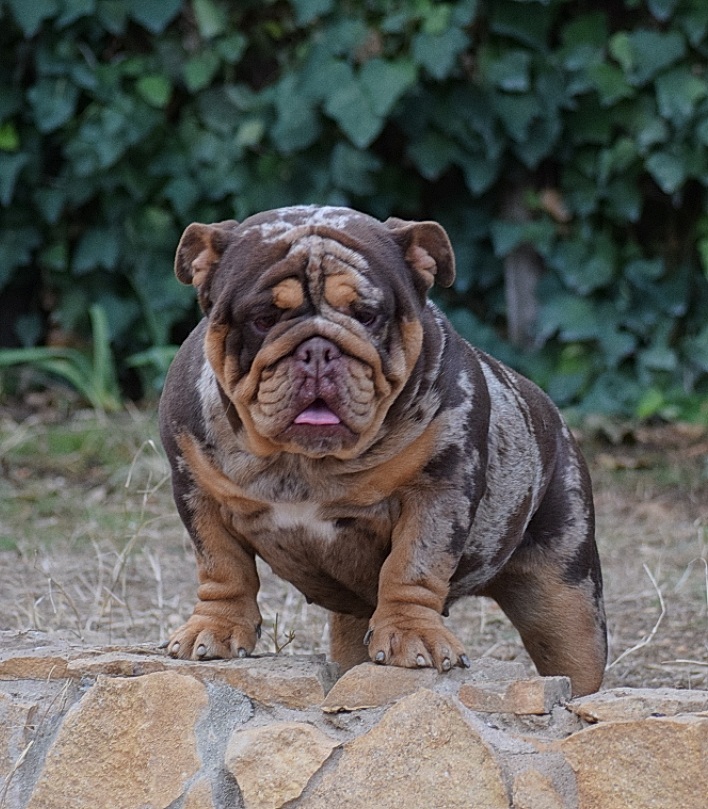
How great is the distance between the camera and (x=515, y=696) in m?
2.99

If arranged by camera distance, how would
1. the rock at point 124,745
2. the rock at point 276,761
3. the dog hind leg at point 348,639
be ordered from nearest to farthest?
the rock at point 276,761 < the rock at point 124,745 < the dog hind leg at point 348,639

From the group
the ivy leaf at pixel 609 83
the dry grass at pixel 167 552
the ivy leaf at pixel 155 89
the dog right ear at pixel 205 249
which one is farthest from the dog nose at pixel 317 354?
the ivy leaf at pixel 155 89

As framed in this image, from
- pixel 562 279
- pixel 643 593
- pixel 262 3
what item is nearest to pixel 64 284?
pixel 262 3

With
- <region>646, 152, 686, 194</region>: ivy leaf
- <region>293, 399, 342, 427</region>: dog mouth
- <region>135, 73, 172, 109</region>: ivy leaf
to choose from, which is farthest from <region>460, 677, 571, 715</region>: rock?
<region>135, 73, 172, 109</region>: ivy leaf

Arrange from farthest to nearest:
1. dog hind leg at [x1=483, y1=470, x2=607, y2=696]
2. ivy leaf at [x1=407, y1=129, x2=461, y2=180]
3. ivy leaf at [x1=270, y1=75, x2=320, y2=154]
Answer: ivy leaf at [x1=407, y1=129, x2=461, y2=180]
ivy leaf at [x1=270, y1=75, x2=320, y2=154]
dog hind leg at [x1=483, y1=470, x2=607, y2=696]

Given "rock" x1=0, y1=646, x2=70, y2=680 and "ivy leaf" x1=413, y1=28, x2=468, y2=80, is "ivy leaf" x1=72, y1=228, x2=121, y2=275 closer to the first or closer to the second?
"ivy leaf" x1=413, y1=28, x2=468, y2=80

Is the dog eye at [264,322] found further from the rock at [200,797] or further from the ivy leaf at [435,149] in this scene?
the ivy leaf at [435,149]

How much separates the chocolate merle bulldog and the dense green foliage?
395cm

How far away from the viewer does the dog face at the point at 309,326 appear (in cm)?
312

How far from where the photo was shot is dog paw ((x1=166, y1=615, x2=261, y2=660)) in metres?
3.27

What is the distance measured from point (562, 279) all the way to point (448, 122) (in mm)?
1112

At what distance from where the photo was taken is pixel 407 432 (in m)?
3.30

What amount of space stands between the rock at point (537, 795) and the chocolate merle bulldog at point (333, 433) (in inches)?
13.2

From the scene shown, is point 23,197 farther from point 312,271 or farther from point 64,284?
point 312,271
